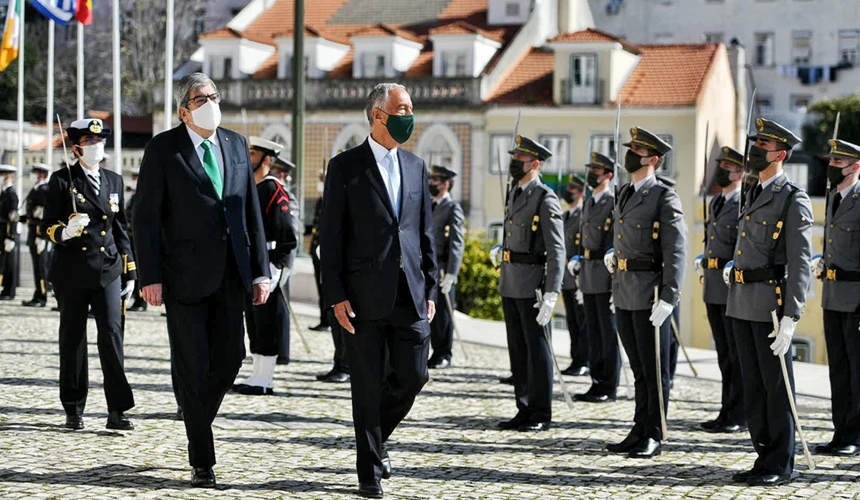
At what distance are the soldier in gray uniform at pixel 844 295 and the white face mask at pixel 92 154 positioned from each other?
488 centimetres

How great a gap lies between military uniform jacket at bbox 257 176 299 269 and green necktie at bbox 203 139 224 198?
146 inches

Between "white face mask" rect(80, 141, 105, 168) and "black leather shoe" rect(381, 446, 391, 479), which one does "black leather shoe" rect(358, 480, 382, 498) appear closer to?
"black leather shoe" rect(381, 446, 391, 479)

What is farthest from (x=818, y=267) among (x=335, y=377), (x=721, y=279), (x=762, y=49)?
(x=762, y=49)

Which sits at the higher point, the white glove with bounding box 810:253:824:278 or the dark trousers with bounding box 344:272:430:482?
the white glove with bounding box 810:253:824:278

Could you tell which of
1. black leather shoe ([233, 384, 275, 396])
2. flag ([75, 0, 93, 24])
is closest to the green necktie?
black leather shoe ([233, 384, 275, 396])

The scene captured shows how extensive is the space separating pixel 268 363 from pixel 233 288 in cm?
406

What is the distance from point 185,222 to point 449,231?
7090mm

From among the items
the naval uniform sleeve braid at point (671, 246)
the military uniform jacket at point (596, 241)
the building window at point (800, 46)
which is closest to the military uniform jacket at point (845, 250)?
the naval uniform sleeve braid at point (671, 246)

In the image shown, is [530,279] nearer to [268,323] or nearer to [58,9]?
[268,323]

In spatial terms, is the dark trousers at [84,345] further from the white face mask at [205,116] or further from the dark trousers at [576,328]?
A: the dark trousers at [576,328]

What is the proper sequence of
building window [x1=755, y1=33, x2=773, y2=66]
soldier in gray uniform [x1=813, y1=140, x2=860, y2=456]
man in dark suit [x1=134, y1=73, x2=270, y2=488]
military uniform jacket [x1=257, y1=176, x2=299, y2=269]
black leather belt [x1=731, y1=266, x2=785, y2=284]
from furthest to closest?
1. building window [x1=755, y1=33, x2=773, y2=66]
2. military uniform jacket [x1=257, y1=176, x2=299, y2=269]
3. soldier in gray uniform [x1=813, y1=140, x2=860, y2=456]
4. black leather belt [x1=731, y1=266, x2=785, y2=284]
5. man in dark suit [x1=134, y1=73, x2=270, y2=488]

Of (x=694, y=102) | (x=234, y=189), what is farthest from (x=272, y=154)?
(x=694, y=102)

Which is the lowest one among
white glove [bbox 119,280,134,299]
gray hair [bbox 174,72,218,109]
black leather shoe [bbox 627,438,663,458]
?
black leather shoe [bbox 627,438,663,458]

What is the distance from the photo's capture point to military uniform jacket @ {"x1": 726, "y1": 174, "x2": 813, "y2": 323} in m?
9.19
